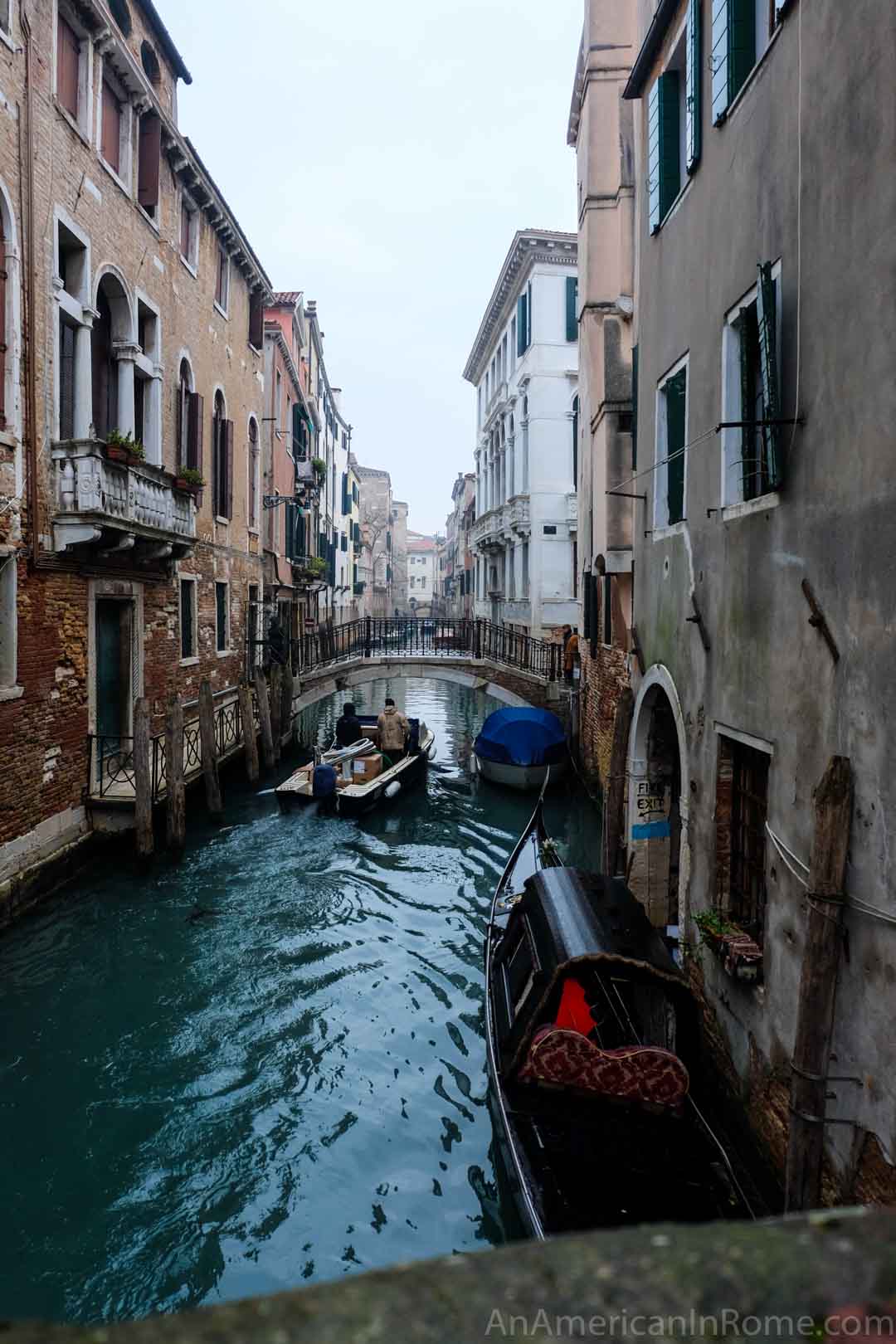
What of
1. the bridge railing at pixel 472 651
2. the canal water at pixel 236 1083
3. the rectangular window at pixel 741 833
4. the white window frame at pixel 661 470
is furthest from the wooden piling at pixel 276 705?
the rectangular window at pixel 741 833

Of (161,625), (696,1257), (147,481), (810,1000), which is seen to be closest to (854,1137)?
(810,1000)

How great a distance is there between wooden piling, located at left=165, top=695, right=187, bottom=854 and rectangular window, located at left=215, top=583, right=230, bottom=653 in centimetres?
463

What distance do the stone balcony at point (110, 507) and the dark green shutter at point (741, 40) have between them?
627 centimetres

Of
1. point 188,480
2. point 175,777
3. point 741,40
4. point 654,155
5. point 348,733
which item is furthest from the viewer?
point 348,733

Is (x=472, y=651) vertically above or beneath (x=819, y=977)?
above

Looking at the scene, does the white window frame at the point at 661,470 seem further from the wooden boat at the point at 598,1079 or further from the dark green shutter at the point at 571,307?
the dark green shutter at the point at 571,307

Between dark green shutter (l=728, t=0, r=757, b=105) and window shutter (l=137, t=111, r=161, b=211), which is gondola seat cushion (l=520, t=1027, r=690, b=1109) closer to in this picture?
dark green shutter (l=728, t=0, r=757, b=105)

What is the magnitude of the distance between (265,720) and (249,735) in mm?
1148

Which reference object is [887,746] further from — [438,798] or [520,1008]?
[438,798]

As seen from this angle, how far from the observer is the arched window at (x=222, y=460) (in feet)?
48.5

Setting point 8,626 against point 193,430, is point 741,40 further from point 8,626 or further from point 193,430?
point 193,430

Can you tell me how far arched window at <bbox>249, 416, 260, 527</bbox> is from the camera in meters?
17.5

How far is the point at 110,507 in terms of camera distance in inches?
360

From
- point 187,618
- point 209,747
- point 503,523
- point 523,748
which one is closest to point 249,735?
point 187,618
